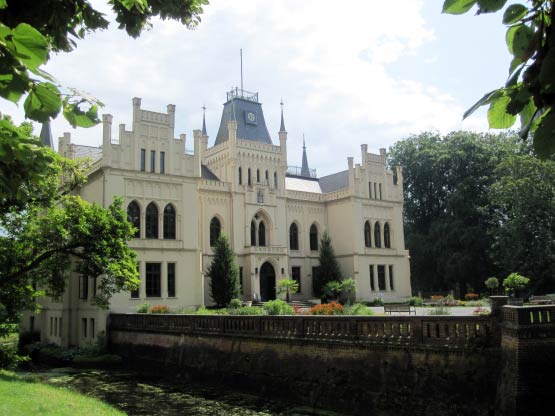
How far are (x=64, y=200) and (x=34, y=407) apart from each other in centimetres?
1185

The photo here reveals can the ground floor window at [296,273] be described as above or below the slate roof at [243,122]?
below

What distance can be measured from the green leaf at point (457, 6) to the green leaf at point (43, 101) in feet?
5.49

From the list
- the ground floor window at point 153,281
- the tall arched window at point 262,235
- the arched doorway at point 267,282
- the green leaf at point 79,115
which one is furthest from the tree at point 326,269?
the green leaf at point 79,115

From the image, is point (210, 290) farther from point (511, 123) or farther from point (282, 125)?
point (511, 123)

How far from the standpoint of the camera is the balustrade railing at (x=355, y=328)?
42.0 feet

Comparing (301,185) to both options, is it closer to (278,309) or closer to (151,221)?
(151,221)

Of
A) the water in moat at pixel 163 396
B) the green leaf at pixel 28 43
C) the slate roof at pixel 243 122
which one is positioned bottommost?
the water in moat at pixel 163 396

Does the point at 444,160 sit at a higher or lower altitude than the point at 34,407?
higher

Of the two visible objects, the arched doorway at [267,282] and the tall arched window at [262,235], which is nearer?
the arched doorway at [267,282]

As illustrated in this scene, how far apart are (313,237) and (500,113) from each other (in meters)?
43.1

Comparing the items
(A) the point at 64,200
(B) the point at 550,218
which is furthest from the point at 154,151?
(B) the point at 550,218

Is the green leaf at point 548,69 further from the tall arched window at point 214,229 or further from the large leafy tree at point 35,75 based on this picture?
the tall arched window at point 214,229

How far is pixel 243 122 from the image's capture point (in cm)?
4447

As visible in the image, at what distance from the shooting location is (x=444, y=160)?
4950 centimetres
